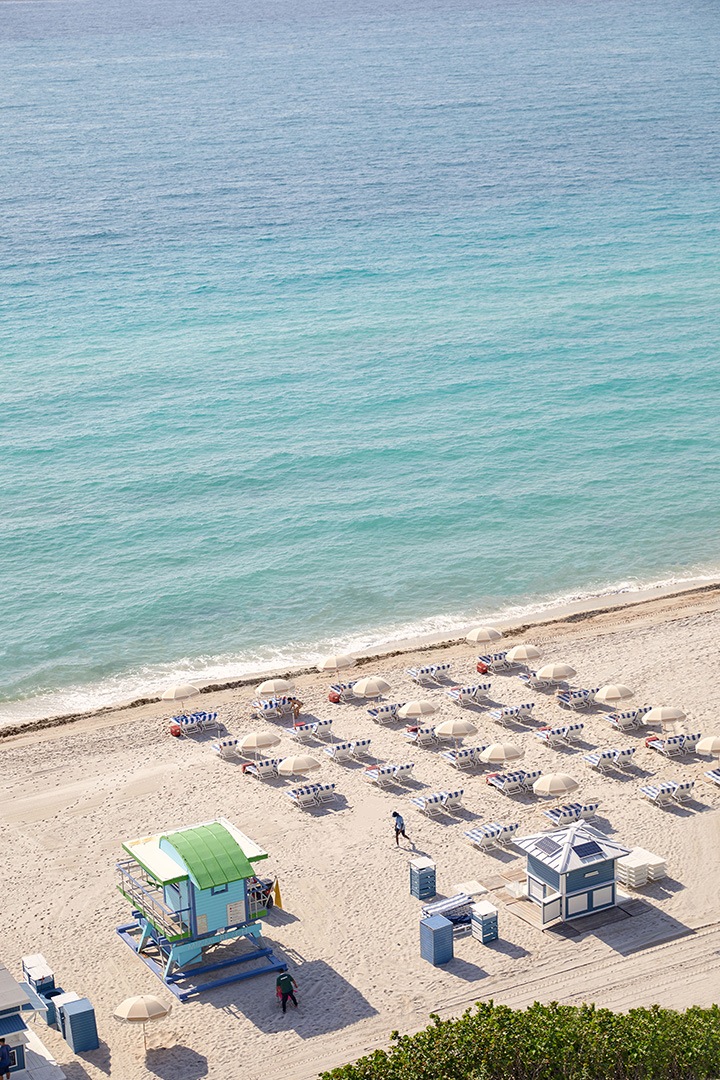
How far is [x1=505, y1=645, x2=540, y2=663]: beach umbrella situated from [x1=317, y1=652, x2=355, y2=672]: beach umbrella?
4.56m

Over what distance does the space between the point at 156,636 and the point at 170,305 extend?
36591 millimetres

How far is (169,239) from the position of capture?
290 feet

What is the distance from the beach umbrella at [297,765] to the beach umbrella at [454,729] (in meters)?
3.22

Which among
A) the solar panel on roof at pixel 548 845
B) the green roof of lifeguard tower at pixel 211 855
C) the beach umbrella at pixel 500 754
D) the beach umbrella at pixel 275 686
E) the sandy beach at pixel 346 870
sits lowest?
the sandy beach at pixel 346 870

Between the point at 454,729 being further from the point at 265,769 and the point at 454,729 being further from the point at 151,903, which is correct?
the point at 151,903

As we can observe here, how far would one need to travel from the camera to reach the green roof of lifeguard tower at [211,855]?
24.8 meters

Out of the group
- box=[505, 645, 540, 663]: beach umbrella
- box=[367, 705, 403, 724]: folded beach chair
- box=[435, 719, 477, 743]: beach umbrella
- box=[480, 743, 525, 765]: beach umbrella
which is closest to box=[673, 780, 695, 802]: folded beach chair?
box=[480, 743, 525, 765]: beach umbrella

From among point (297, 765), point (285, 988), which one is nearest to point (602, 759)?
point (297, 765)

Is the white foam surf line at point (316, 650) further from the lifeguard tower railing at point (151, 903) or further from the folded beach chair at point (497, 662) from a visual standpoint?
the lifeguard tower railing at point (151, 903)

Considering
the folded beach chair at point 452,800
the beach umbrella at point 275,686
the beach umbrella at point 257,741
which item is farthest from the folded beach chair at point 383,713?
the folded beach chair at point 452,800

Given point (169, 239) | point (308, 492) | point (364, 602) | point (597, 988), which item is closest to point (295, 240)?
point (169, 239)

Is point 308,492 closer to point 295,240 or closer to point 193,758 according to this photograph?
point 193,758

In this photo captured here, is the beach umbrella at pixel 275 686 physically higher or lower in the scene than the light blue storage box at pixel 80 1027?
higher

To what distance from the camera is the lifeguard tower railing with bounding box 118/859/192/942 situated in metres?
24.9
